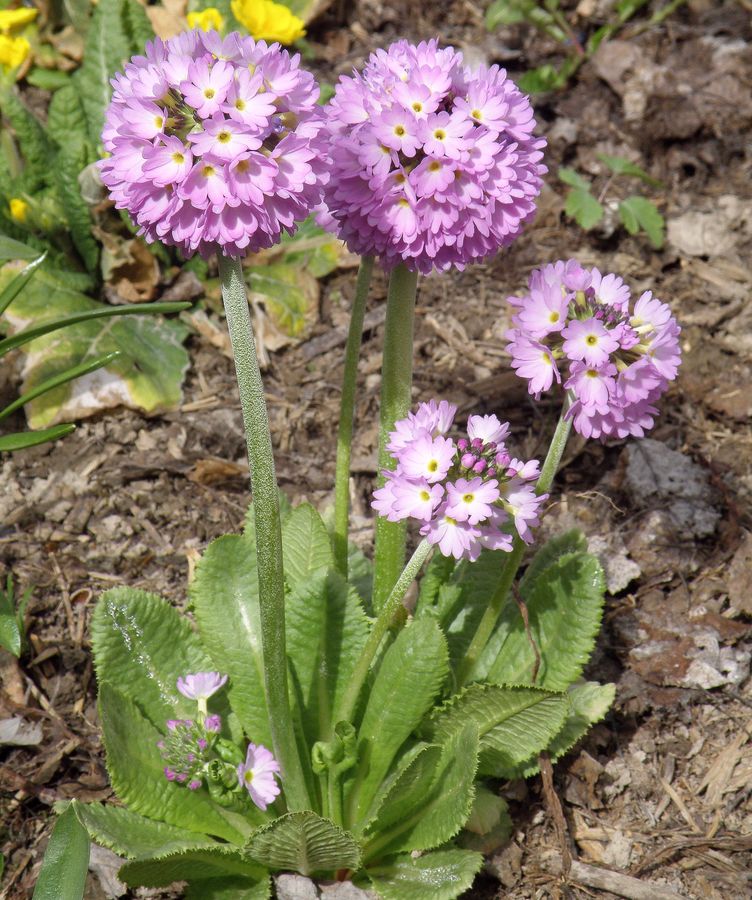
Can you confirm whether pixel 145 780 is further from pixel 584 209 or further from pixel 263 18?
pixel 263 18

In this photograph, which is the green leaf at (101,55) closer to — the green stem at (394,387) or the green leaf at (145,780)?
the green stem at (394,387)

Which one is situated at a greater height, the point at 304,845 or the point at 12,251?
the point at 12,251

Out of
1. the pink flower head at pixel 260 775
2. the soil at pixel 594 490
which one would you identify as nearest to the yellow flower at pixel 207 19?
the soil at pixel 594 490

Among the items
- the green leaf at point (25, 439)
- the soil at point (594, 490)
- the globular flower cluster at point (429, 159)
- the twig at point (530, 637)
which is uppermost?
the globular flower cluster at point (429, 159)

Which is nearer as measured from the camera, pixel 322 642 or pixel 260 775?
pixel 260 775

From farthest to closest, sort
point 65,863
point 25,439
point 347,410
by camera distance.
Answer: point 25,439 < point 347,410 < point 65,863

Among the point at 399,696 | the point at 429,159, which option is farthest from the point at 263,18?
the point at 399,696
